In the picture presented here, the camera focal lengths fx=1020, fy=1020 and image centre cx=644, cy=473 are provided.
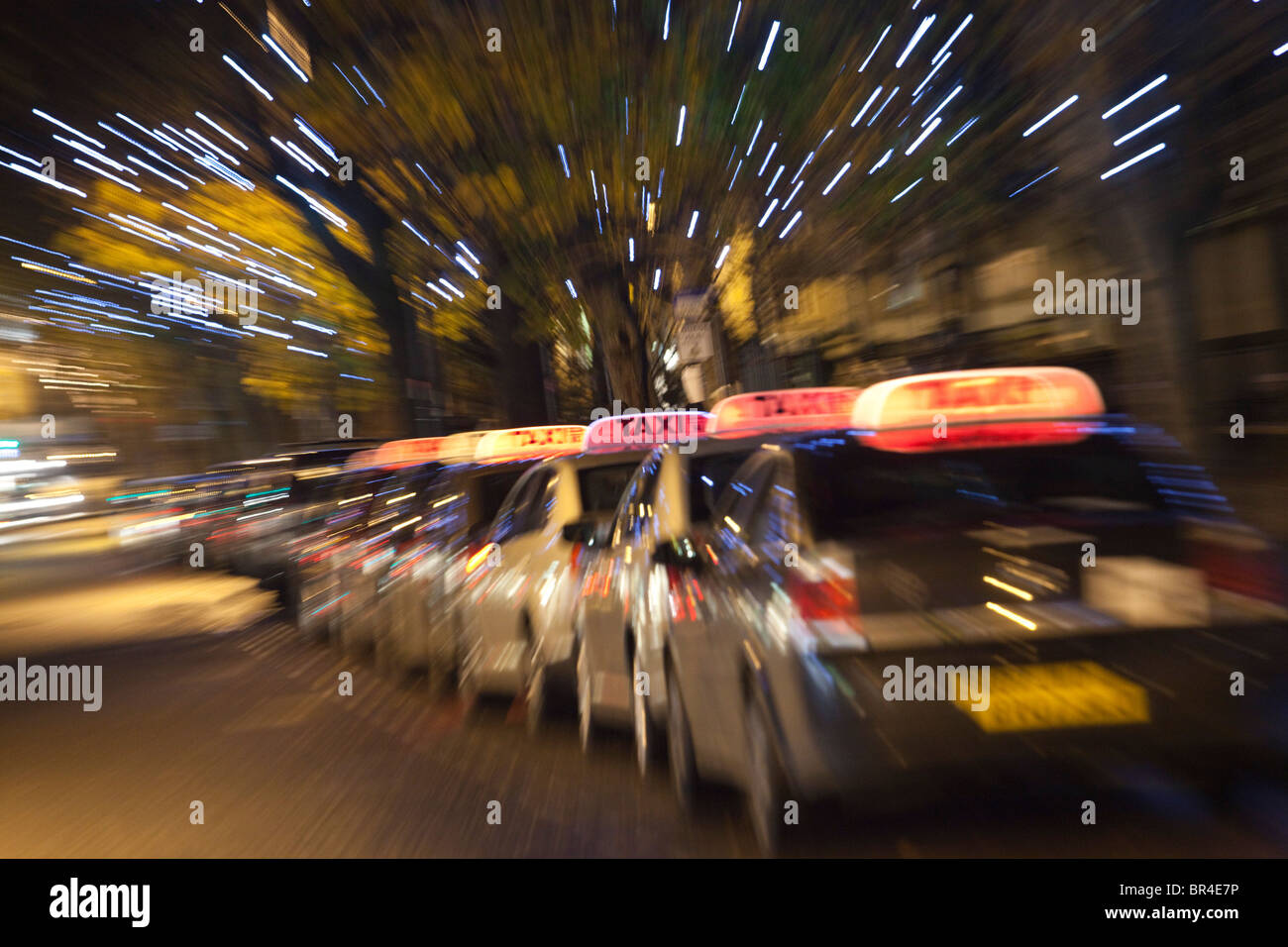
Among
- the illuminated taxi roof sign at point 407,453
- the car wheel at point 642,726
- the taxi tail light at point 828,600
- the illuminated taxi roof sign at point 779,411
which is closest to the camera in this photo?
the taxi tail light at point 828,600

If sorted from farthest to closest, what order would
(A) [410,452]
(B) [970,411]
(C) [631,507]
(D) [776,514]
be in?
(A) [410,452] < (C) [631,507] < (D) [776,514] < (B) [970,411]

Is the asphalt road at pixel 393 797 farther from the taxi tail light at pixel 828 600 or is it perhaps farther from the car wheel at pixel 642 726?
the taxi tail light at pixel 828 600

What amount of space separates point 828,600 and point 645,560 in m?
1.61

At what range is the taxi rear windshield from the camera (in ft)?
11.5

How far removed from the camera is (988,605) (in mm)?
3240

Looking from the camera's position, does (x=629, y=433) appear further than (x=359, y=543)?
No

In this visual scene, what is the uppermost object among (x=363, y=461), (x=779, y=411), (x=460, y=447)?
(x=779, y=411)

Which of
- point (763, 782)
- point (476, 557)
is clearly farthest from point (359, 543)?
point (763, 782)

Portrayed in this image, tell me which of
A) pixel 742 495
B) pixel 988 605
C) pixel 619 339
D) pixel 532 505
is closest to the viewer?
pixel 988 605

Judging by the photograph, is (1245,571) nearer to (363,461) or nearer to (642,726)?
(642,726)

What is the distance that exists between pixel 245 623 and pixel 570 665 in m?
6.06

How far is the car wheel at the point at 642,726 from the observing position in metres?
4.71

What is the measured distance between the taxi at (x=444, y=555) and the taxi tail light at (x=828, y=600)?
3563mm

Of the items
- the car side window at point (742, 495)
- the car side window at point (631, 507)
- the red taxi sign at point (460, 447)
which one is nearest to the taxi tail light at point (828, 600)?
the car side window at point (742, 495)
